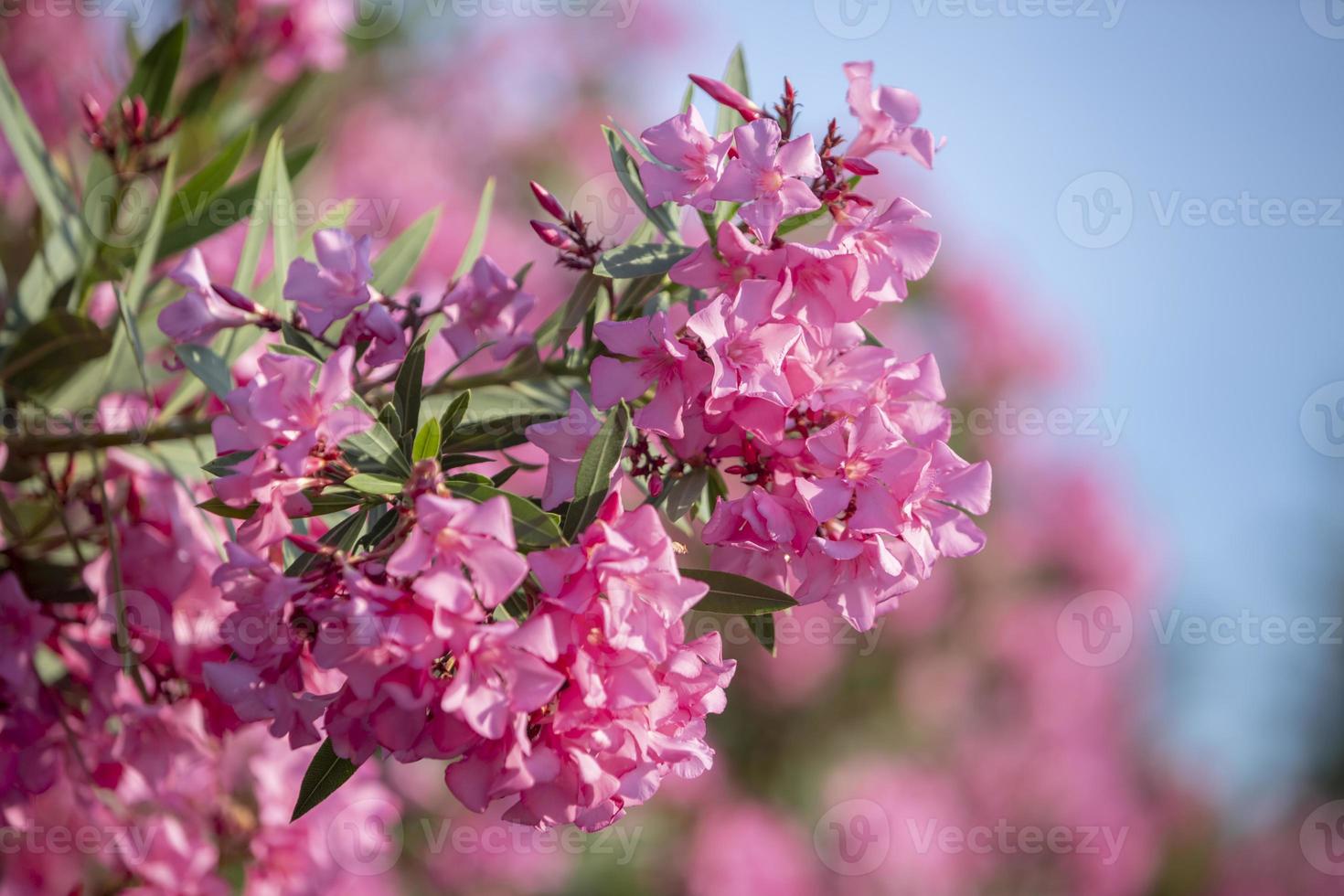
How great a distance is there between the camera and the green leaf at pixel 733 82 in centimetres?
109

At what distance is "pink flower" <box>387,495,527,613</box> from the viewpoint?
692mm

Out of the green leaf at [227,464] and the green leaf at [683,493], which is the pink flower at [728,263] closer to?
the green leaf at [683,493]

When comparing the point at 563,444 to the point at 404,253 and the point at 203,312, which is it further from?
the point at 404,253

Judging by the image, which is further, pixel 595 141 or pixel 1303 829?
pixel 1303 829

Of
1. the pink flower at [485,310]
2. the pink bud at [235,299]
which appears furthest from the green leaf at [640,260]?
the pink bud at [235,299]

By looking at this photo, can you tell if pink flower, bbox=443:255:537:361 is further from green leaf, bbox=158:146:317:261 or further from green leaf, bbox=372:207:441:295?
green leaf, bbox=158:146:317:261

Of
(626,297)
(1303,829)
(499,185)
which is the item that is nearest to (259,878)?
(626,297)

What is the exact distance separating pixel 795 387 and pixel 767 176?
0.17 metres

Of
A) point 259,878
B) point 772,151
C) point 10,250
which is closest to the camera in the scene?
point 772,151

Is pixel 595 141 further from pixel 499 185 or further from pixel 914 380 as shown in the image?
pixel 914 380

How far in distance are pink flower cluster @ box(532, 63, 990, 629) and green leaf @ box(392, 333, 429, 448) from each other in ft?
0.36

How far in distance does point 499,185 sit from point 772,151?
3858 mm

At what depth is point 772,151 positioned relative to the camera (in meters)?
0.83

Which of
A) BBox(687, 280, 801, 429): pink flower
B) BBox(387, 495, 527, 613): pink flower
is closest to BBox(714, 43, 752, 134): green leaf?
BBox(687, 280, 801, 429): pink flower
